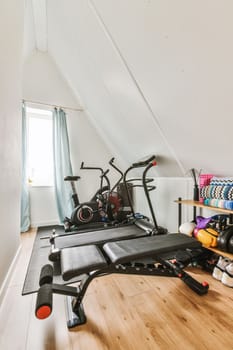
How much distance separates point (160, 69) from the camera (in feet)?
4.97

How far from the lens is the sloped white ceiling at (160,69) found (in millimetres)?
1127

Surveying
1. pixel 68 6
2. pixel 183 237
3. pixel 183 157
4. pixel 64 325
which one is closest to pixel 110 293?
pixel 64 325

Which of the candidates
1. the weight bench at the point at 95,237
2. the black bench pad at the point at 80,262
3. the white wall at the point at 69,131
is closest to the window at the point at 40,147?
the white wall at the point at 69,131

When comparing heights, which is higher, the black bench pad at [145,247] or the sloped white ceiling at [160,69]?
the sloped white ceiling at [160,69]

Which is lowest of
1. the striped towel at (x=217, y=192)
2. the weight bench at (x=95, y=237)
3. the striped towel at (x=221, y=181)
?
the weight bench at (x=95, y=237)

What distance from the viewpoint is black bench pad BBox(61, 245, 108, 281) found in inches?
43.0

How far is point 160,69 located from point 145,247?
5.15 ft

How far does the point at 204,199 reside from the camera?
1970 mm

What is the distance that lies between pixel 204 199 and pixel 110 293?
1.41 m

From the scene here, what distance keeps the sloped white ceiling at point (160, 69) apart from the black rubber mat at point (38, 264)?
75.9 inches

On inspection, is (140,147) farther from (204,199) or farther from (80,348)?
(80,348)

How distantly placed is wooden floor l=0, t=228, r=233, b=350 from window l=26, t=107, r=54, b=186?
2.36 meters

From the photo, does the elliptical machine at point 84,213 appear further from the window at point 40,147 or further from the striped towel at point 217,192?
the striped towel at point 217,192

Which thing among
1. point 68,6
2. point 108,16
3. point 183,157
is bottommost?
point 183,157
